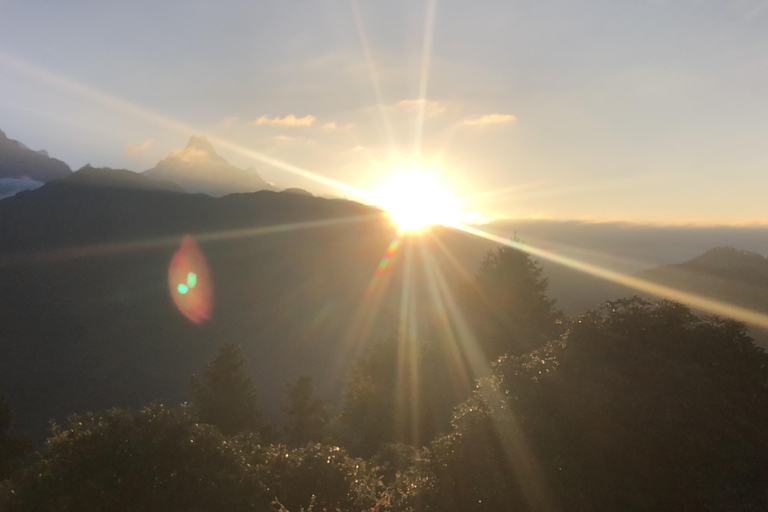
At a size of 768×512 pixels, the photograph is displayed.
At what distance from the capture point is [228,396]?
24.2 m

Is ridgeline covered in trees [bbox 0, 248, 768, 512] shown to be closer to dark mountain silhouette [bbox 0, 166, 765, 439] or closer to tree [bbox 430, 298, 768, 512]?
tree [bbox 430, 298, 768, 512]

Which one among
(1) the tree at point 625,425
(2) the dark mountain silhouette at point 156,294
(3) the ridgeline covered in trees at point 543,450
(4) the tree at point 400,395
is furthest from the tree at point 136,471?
(2) the dark mountain silhouette at point 156,294

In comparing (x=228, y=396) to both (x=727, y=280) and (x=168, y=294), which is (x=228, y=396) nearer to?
(x=727, y=280)

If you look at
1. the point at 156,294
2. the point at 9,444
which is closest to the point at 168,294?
the point at 156,294

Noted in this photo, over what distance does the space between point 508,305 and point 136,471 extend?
20.9m

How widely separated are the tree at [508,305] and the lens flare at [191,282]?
10604 cm

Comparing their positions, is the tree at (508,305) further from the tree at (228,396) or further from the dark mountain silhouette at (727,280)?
the tree at (228,396)

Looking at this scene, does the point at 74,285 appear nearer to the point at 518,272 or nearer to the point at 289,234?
the point at 289,234

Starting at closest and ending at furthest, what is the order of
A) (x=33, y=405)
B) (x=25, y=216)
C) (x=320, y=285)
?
(x=33, y=405), (x=320, y=285), (x=25, y=216)

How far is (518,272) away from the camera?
24531mm

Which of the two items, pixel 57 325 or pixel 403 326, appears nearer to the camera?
pixel 403 326

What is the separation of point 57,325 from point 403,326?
11320 centimetres

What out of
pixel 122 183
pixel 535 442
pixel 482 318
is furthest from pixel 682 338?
pixel 122 183

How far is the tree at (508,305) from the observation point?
72.4 ft
